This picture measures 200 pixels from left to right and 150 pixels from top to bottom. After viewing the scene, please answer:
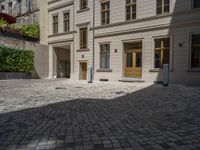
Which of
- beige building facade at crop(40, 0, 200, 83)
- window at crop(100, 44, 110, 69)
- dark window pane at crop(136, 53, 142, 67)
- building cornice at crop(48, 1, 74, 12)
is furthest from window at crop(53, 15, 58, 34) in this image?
dark window pane at crop(136, 53, 142, 67)

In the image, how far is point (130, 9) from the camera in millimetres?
15789

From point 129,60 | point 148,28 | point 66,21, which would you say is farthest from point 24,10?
point 148,28

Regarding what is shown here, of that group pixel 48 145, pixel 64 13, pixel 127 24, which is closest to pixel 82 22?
pixel 64 13

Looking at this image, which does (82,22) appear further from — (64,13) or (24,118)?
(24,118)

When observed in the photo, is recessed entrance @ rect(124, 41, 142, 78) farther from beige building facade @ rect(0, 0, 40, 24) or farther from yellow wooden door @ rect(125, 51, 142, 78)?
beige building facade @ rect(0, 0, 40, 24)

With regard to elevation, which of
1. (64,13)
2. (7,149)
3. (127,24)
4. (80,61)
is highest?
(64,13)

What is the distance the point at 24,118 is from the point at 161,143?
10.5ft

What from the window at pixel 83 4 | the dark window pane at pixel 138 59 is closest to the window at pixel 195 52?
the dark window pane at pixel 138 59

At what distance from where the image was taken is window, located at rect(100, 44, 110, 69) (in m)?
17.2

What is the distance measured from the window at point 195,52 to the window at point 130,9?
207 inches

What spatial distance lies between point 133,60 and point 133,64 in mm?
345

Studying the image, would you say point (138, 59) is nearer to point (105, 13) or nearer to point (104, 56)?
point (104, 56)

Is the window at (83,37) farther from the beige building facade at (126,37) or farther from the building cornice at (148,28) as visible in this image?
the building cornice at (148,28)

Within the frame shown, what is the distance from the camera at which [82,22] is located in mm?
18688
